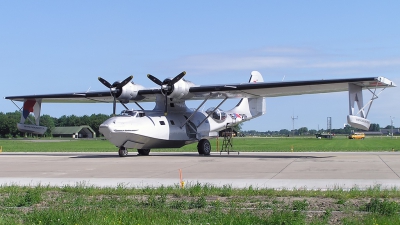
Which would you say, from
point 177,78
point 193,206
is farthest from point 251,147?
point 193,206

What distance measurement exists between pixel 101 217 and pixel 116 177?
28.0 feet

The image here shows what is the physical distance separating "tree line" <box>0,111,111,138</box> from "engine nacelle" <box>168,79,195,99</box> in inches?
4102

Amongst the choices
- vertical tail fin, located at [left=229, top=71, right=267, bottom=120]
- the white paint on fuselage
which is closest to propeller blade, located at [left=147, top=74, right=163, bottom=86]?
the white paint on fuselage

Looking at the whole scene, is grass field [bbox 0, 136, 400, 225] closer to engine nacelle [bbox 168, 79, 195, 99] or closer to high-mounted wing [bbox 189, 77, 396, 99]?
high-mounted wing [bbox 189, 77, 396, 99]

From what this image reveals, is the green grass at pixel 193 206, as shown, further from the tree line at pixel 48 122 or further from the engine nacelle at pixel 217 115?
the tree line at pixel 48 122

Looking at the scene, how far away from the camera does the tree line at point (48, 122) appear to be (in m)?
142

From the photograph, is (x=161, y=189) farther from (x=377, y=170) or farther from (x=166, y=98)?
(x=166, y=98)

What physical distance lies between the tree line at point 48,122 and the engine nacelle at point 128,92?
335 ft

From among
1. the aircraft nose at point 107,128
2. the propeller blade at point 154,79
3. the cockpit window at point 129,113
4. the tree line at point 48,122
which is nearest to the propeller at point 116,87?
the propeller blade at point 154,79

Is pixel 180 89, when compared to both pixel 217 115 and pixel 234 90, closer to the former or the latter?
pixel 234 90

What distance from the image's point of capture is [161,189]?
44.5 feet

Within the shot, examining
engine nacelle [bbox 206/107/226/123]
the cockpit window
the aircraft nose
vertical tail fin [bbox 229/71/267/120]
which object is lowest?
the aircraft nose

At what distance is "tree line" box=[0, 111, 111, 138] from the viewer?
14162 centimetres

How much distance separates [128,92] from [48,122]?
147m
